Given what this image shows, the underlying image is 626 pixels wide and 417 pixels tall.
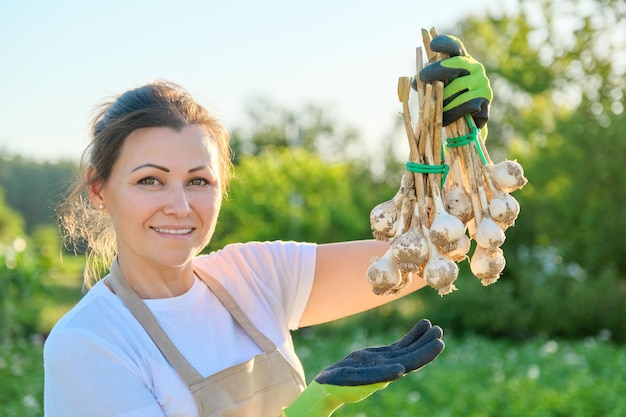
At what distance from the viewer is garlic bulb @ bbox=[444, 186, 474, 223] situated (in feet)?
5.48

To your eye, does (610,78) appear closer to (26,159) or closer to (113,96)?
(113,96)

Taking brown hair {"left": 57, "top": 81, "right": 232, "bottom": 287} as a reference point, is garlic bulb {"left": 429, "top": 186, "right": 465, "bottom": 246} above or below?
below

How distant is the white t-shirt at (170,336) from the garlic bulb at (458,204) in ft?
1.64

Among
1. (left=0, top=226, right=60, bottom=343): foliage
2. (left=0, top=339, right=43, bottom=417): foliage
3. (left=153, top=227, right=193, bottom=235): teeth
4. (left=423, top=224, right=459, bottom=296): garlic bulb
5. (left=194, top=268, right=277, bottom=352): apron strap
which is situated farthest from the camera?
(left=0, top=226, right=60, bottom=343): foliage

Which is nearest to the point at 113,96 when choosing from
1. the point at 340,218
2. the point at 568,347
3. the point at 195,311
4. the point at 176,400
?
the point at 195,311

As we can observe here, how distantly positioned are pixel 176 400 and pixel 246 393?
18cm

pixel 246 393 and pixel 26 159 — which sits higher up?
pixel 246 393

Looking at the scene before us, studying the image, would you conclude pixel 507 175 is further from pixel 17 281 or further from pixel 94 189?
Result: pixel 17 281

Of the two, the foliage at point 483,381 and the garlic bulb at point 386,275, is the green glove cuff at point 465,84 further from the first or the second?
the foliage at point 483,381

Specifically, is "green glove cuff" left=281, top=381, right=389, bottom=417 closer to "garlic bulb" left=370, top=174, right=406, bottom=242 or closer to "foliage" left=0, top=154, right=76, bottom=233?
"garlic bulb" left=370, top=174, right=406, bottom=242

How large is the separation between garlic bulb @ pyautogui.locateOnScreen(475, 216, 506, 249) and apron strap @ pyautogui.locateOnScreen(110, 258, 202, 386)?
2.20ft

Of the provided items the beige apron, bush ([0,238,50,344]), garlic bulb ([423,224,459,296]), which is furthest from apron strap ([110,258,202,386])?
bush ([0,238,50,344])

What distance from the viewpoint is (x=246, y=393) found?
1.81 metres

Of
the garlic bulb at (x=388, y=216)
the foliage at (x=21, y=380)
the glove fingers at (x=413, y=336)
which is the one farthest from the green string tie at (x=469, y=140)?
the foliage at (x=21, y=380)
